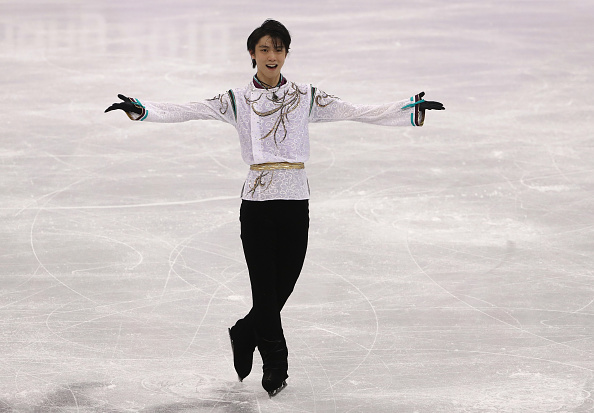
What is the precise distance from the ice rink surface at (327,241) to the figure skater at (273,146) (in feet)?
1.17

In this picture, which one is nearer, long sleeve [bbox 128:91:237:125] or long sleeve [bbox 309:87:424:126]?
long sleeve [bbox 128:91:237:125]

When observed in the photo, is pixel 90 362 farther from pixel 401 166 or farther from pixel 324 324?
pixel 401 166

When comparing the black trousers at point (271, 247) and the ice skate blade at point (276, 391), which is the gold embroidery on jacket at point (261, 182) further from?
the ice skate blade at point (276, 391)

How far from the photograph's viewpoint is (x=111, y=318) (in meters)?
4.07

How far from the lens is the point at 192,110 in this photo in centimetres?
334

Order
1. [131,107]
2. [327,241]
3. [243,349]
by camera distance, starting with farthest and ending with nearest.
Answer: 1. [327,241]
2. [243,349]
3. [131,107]

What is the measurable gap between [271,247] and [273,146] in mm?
351

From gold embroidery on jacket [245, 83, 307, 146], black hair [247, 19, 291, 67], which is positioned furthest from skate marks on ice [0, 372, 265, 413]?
black hair [247, 19, 291, 67]

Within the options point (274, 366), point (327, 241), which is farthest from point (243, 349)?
point (327, 241)

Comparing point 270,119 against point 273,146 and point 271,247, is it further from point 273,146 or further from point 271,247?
point 271,247

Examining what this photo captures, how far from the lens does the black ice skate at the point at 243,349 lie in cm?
351

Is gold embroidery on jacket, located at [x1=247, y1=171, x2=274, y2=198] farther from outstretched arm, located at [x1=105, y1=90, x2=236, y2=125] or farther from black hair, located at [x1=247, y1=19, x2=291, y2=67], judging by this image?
black hair, located at [x1=247, y1=19, x2=291, y2=67]

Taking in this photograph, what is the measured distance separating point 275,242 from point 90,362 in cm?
88

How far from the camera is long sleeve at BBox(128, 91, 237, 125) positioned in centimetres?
329
